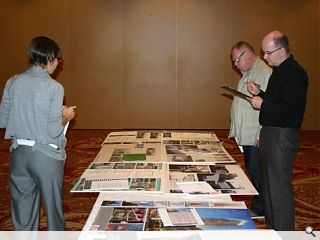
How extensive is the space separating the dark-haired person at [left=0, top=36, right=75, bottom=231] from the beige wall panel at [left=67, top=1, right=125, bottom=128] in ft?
23.4

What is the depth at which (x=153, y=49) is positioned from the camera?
963 cm

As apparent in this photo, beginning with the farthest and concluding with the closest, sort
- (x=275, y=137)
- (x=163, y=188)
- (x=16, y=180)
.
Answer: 1. (x=275, y=137)
2. (x=16, y=180)
3. (x=163, y=188)

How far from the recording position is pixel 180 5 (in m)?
9.52

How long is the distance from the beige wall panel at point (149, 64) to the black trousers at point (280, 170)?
6.82 m

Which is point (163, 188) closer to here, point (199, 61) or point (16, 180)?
point (16, 180)

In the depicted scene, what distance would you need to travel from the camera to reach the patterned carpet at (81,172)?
3834 millimetres

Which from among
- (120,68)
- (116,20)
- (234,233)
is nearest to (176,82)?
(120,68)

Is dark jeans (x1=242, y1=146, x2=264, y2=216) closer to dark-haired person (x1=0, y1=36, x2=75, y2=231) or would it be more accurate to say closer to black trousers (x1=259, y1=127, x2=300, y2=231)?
black trousers (x1=259, y1=127, x2=300, y2=231)

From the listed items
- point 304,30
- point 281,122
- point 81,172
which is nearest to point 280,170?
point 281,122

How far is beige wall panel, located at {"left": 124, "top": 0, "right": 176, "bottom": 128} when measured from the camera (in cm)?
955

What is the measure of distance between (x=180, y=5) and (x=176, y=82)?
65.4 inches

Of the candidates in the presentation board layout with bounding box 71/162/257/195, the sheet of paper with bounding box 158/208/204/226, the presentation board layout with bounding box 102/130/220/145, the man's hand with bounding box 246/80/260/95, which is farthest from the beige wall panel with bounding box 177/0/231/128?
the sheet of paper with bounding box 158/208/204/226

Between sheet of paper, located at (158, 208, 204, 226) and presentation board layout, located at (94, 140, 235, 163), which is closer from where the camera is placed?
sheet of paper, located at (158, 208, 204, 226)

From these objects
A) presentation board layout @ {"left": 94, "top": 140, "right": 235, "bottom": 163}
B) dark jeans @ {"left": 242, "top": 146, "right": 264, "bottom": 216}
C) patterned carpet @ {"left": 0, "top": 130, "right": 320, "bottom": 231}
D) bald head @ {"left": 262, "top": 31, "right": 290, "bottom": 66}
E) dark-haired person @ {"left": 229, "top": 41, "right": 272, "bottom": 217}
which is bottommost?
patterned carpet @ {"left": 0, "top": 130, "right": 320, "bottom": 231}
